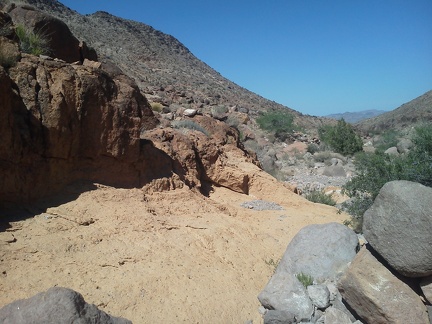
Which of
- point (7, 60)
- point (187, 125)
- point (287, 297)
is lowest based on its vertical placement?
point (287, 297)

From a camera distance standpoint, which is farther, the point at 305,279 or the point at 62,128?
the point at 62,128

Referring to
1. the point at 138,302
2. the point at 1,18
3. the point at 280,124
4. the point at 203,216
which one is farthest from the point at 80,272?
the point at 280,124

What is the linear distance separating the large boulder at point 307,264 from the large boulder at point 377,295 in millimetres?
547

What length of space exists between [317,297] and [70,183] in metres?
4.04

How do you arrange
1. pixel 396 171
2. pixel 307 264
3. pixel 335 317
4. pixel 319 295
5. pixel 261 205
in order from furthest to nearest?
1. pixel 261 205
2. pixel 396 171
3. pixel 307 264
4. pixel 319 295
5. pixel 335 317

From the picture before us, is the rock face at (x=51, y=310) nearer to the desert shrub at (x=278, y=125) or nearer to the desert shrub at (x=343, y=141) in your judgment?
the desert shrub at (x=343, y=141)

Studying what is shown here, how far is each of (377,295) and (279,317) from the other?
119 cm

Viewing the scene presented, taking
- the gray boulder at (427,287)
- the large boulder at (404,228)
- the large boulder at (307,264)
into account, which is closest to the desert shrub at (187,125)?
the large boulder at (307,264)

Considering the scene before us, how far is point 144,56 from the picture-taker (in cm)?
3884

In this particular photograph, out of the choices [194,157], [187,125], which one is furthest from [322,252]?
[187,125]

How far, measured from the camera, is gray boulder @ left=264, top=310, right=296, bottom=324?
13.8 ft

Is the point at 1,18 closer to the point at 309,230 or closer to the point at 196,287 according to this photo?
the point at 196,287

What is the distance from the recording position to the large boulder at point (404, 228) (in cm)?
342

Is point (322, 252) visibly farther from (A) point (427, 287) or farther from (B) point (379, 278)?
(A) point (427, 287)
